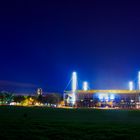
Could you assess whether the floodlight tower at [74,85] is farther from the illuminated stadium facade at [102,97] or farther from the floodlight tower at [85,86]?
the floodlight tower at [85,86]

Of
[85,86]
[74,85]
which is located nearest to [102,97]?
[85,86]

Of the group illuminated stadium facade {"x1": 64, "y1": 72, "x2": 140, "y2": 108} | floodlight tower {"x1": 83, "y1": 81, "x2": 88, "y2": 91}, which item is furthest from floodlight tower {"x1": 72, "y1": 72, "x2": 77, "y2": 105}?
floodlight tower {"x1": 83, "y1": 81, "x2": 88, "y2": 91}

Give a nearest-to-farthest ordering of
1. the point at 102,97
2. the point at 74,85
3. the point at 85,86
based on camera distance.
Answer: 1. the point at 74,85
2. the point at 102,97
3. the point at 85,86

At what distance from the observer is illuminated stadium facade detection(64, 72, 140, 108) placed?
13518cm

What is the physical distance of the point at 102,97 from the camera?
149625 millimetres

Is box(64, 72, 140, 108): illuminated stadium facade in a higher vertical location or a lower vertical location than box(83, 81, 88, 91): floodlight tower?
lower

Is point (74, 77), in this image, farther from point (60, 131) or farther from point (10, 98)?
point (60, 131)

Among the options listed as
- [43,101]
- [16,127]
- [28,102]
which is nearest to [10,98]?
[28,102]

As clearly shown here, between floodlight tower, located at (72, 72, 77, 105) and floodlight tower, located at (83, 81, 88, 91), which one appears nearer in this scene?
floodlight tower, located at (72, 72, 77, 105)

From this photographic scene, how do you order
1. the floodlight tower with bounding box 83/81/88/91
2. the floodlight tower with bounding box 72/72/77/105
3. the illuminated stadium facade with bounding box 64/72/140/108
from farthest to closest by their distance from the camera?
1. the floodlight tower with bounding box 83/81/88/91
2. the illuminated stadium facade with bounding box 64/72/140/108
3. the floodlight tower with bounding box 72/72/77/105

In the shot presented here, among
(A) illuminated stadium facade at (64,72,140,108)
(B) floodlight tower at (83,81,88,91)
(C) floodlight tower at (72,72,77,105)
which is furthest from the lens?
(B) floodlight tower at (83,81,88,91)

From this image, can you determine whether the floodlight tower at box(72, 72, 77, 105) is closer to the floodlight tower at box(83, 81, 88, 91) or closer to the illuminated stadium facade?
the illuminated stadium facade

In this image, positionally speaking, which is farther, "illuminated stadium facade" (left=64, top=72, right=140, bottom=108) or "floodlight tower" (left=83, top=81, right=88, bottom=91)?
"floodlight tower" (left=83, top=81, right=88, bottom=91)

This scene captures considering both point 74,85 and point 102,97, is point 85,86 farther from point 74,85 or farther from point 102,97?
point 74,85
